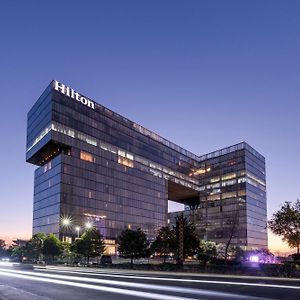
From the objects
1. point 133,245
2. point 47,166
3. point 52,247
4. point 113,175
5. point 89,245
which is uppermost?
point 47,166

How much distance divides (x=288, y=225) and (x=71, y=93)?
92.5 metres

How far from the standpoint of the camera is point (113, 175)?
493 feet

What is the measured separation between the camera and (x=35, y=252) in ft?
408

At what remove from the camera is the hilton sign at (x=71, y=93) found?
133 meters

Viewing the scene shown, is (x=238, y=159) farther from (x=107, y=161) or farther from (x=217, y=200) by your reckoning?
(x=107, y=161)

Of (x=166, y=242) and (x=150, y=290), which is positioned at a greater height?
(x=166, y=242)

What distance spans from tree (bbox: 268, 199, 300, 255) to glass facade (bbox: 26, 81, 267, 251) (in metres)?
76.3

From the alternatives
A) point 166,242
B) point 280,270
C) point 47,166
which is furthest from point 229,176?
point 280,270

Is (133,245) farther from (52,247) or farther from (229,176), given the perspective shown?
(229,176)

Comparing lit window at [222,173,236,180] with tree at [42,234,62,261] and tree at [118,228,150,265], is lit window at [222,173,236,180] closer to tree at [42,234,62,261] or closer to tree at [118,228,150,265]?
tree at [42,234,62,261]

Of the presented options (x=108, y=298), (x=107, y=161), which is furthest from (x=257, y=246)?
(x=108, y=298)

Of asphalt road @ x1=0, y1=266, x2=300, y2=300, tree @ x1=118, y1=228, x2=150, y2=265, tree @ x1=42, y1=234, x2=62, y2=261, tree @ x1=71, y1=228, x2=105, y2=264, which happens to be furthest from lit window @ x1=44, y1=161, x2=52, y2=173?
asphalt road @ x1=0, y1=266, x2=300, y2=300

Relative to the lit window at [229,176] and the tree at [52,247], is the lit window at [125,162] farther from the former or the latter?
the lit window at [229,176]

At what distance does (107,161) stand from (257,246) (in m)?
80.8
